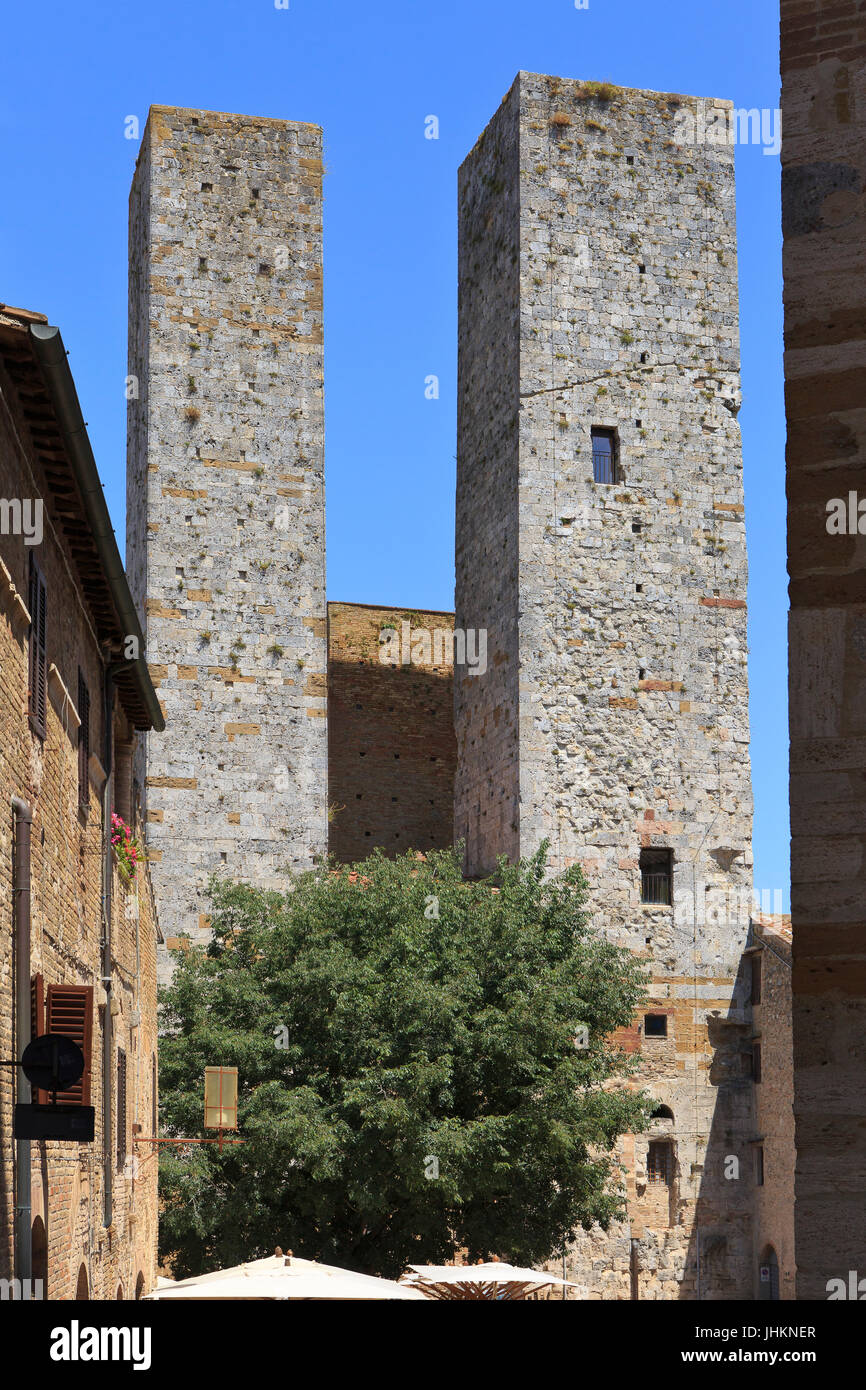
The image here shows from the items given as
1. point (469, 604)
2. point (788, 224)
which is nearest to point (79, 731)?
point (788, 224)

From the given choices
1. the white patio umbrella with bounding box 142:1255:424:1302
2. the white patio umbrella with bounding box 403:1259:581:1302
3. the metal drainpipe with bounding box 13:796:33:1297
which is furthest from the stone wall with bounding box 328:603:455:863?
the metal drainpipe with bounding box 13:796:33:1297

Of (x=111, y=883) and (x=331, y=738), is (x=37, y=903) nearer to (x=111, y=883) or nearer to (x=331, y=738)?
(x=111, y=883)

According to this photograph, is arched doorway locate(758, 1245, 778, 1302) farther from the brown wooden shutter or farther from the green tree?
the brown wooden shutter

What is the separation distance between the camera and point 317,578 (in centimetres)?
3259

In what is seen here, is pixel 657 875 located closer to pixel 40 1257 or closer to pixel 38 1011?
pixel 40 1257

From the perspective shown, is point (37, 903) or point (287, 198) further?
point (287, 198)

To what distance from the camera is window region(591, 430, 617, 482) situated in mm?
32875

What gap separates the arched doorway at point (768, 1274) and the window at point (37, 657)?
20641 mm

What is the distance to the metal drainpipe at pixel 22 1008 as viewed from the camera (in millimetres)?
11531

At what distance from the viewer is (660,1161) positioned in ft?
102

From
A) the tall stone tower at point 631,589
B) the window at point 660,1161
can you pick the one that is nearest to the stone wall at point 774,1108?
the tall stone tower at point 631,589

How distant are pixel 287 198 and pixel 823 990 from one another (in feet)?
95.2

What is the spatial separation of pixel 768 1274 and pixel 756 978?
14.3 ft

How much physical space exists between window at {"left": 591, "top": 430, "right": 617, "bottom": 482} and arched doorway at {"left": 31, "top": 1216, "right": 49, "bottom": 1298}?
71.6 ft
